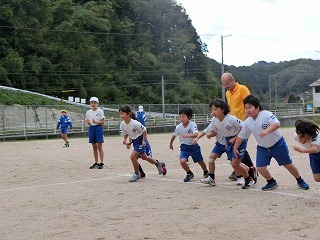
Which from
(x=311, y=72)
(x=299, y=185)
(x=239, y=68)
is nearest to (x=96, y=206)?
(x=299, y=185)

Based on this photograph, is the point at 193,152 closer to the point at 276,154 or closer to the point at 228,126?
the point at 228,126

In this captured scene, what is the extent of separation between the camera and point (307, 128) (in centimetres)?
614

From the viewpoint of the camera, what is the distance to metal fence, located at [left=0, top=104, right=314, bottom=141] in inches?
1415

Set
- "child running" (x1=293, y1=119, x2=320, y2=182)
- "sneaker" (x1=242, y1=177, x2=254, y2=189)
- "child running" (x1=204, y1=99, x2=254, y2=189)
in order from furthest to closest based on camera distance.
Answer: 1. "child running" (x1=204, y1=99, x2=254, y2=189)
2. "sneaker" (x1=242, y1=177, x2=254, y2=189)
3. "child running" (x1=293, y1=119, x2=320, y2=182)

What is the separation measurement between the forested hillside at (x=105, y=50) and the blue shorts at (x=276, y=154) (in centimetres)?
4950

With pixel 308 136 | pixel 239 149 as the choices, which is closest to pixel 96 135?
pixel 239 149

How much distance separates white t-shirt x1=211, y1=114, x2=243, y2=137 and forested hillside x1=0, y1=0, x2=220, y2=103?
48.6 m

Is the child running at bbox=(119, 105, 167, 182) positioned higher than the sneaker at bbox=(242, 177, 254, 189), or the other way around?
the child running at bbox=(119, 105, 167, 182)

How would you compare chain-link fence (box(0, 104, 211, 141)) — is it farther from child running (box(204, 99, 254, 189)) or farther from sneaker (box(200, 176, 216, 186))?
child running (box(204, 99, 254, 189))

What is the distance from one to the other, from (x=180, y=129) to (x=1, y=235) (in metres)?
4.50

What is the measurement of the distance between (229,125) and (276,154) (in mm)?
1025

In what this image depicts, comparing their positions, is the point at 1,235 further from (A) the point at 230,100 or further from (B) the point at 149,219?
(A) the point at 230,100

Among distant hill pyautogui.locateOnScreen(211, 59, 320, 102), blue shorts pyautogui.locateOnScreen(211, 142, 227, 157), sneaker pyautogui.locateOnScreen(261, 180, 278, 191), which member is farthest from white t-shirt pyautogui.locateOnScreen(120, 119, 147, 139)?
distant hill pyautogui.locateOnScreen(211, 59, 320, 102)

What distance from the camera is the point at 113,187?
8242mm
